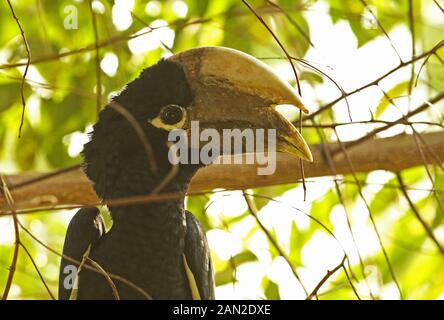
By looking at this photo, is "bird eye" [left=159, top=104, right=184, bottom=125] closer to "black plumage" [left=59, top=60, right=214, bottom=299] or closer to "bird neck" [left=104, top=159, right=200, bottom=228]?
"black plumage" [left=59, top=60, right=214, bottom=299]

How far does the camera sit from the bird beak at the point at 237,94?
231 centimetres

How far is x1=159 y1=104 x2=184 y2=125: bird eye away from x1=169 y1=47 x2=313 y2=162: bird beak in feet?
0.10

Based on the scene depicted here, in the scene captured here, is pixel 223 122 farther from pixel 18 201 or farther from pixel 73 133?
pixel 73 133

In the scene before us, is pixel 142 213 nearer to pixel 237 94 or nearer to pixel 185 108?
pixel 185 108

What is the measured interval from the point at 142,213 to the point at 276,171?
0.44 meters

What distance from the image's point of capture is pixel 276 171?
2.74 m

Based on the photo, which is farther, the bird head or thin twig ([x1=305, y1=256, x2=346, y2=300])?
the bird head

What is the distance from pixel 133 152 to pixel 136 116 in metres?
0.11

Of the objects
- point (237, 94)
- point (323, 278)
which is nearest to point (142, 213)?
point (237, 94)

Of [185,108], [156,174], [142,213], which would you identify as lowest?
[142,213]

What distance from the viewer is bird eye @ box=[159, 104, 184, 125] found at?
2490 millimetres

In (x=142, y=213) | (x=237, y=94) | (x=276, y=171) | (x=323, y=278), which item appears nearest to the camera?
(x=323, y=278)

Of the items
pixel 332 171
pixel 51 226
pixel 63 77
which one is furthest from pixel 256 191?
pixel 51 226

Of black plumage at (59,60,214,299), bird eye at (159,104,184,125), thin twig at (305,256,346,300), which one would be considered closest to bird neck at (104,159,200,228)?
black plumage at (59,60,214,299)
